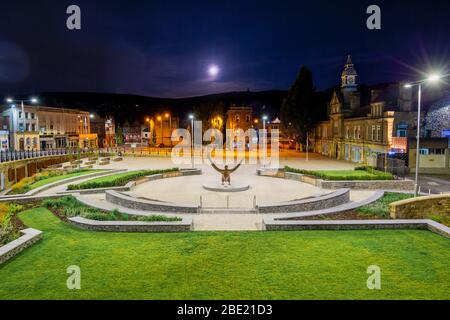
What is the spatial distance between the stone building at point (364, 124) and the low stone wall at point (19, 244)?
3655 cm

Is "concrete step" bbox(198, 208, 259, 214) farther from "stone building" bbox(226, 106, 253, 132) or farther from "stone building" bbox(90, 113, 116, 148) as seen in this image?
"stone building" bbox(90, 113, 116, 148)

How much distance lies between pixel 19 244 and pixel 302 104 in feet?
195

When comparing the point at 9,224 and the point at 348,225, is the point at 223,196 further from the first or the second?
the point at 9,224

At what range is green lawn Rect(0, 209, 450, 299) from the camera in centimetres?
895

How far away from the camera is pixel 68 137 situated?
80.8 metres

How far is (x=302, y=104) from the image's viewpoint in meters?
65.6

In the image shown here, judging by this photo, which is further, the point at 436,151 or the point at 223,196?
the point at 436,151

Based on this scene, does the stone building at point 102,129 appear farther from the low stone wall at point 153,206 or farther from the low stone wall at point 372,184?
the low stone wall at point 153,206

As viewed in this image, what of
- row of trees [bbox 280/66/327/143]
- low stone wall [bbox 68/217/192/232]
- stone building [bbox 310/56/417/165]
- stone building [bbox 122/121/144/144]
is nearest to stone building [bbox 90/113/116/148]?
stone building [bbox 122/121/144/144]

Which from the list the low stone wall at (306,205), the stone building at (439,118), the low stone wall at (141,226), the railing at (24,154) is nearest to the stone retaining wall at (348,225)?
the low stone wall at (141,226)

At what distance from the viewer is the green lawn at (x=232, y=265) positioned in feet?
29.3

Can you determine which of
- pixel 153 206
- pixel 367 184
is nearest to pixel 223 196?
pixel 153 206

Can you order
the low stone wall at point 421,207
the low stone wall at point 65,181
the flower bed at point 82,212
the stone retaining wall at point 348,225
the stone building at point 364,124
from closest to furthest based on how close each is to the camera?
the stone retaining wall at point 348,225
the flower bed at point 82,212
the low stone wall at point 421,207
the low stone wall at point 65,181
the stone building at point 364,124
